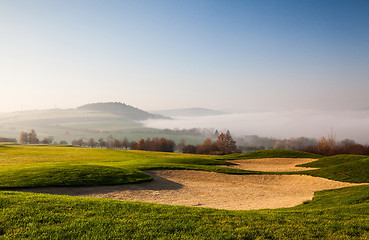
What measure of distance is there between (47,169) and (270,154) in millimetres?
41691

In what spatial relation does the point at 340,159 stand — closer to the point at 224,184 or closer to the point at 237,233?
the point at 224,184

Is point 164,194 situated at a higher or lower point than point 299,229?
lower

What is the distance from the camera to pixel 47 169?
20.7m

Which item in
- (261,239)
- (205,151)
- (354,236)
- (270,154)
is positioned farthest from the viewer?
(205,151)

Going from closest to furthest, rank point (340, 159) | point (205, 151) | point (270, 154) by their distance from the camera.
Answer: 1. point (340, 159)
2. point (270, 154)
3. point (205, 151)

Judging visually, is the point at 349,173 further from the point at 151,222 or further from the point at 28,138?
the point at 28,138

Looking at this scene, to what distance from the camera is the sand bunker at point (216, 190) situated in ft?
54.2

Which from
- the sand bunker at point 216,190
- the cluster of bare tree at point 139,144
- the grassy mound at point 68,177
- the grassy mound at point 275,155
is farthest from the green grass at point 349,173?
the cluster of bare tree at point 139,144

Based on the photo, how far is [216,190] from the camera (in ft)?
67.5

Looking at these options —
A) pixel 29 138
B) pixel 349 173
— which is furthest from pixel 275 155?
pixel 29 138

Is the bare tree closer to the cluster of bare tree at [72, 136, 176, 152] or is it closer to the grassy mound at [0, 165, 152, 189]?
the cluster of bare tree at [72, 136, 176, 152]

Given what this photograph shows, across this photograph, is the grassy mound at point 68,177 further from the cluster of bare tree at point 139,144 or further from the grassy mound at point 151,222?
the cluster of bare tree at point 139,144

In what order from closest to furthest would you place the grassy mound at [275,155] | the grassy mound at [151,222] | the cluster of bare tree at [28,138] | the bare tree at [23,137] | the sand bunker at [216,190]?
the grassy mound at [151,222], the sand bunker at [216,190], the grassy mound at [275,155], the bare tree at [23,137], the cluster of bare tree at [28,138]

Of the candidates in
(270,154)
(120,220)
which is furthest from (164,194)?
(270,154)
